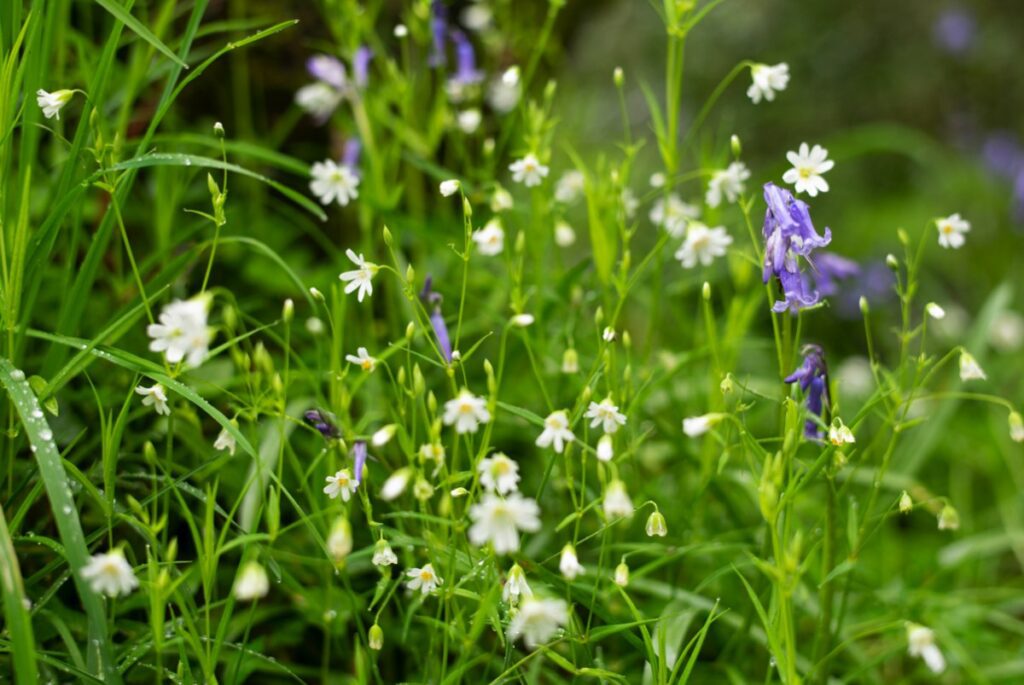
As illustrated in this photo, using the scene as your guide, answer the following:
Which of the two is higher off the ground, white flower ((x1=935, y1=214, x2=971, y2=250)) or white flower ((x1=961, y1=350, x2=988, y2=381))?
white flower ((x1=935, y1=214, x2=971, y2=250))

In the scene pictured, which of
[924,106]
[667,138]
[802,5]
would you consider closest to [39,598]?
[667,138]

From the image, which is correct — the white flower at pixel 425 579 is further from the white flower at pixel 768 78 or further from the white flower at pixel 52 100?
the white flower at pixel 768 78

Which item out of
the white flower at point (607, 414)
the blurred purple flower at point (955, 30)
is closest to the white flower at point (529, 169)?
the white flower at point (607, 414)

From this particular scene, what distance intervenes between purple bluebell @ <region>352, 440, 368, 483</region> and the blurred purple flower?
5604mm

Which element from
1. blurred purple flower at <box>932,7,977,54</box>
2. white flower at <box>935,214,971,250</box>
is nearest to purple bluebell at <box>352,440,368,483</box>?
white flower at <box>935,214,971,250</box>

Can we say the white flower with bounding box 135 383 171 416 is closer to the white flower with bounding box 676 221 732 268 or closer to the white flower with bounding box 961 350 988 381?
the white flower with bounding box 676 221 732 268

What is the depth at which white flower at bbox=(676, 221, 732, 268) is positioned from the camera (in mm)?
1740

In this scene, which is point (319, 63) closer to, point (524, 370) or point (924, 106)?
point (524, 370)

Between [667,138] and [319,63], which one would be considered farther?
[319,63]

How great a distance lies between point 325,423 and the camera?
1.55 meters

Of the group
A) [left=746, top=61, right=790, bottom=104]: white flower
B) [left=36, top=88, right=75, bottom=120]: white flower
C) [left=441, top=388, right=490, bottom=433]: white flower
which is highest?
[left=36, top=88, right=75, bottom=120]: white flower

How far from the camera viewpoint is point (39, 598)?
60.5 inches

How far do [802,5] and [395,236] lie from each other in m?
4.45

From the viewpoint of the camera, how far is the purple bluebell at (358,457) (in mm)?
1485
